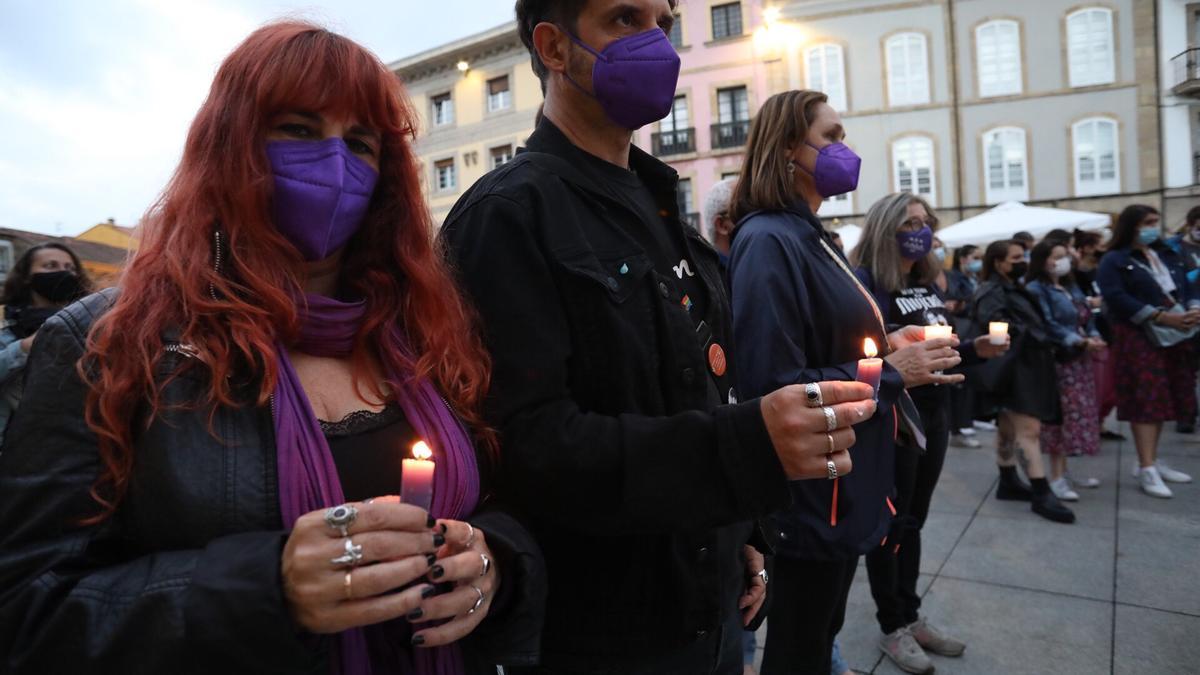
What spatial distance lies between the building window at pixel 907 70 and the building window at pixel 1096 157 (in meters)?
4.55

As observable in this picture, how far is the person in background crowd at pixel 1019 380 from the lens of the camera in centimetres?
517

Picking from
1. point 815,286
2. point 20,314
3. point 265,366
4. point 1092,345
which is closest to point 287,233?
point 265,366

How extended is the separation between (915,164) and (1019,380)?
18770 mm

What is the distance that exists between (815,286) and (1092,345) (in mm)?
4656

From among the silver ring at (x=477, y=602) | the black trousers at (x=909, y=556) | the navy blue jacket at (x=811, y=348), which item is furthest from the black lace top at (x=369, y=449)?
the black trousers at (x=909, y=556)

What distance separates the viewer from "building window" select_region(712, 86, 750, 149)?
2347 centimetres

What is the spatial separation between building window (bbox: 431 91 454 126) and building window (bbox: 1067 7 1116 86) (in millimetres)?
21690

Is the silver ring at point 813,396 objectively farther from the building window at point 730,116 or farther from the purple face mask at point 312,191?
the building window at point 730,116

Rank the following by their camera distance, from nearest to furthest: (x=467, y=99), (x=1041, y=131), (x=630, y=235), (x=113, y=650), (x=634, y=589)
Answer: (x=113, y=650) → (x=634, y=589) → (x=630, y=235) → (x=1041, y=131) → (x=467, y=99)

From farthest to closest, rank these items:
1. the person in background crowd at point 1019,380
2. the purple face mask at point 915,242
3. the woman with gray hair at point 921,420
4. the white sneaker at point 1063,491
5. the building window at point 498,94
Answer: the building window at point 498,94
the white sneaker at point 1063,491
the person in background crowd at point 1019,380
the purple face mask at point 915,242
the woman with gray hair at point 921,420

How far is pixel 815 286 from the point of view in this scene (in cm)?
244

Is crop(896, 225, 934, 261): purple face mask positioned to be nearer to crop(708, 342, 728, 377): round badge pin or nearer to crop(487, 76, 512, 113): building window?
crop(708, 342, 728, 377): round badge pin

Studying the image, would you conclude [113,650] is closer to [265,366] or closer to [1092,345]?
[265,366]

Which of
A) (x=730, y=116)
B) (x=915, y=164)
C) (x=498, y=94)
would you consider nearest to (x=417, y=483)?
(x=915, y=164)
